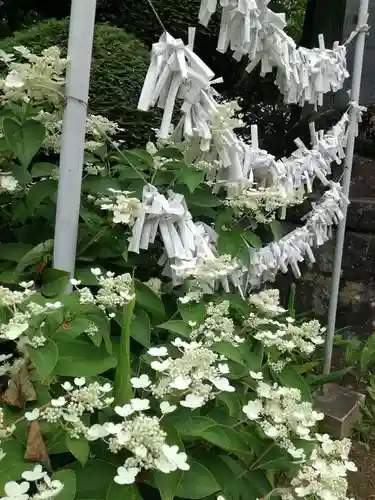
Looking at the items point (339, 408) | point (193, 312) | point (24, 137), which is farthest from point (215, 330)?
point (339, 408)

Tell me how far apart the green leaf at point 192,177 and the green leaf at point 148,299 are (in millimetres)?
226

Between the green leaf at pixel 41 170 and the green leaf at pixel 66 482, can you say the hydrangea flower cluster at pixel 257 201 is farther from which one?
the green leaf at pixel 66 482

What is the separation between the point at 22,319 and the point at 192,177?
51 centimetres

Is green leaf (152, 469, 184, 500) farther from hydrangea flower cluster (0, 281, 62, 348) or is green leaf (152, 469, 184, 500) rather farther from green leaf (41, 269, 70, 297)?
green leaf (41, 269, 70, 297)

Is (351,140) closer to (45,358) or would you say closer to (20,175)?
(20,175)

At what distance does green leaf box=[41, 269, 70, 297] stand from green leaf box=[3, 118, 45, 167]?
0.22 meters

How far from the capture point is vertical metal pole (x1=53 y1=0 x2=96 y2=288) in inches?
46.6

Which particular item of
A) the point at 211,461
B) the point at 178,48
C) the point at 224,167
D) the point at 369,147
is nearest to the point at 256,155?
the point at 224,167

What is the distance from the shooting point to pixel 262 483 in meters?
1.11

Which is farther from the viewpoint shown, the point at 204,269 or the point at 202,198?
the point at 202,198

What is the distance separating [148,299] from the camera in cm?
122

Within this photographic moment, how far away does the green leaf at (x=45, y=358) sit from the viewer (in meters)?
0.88

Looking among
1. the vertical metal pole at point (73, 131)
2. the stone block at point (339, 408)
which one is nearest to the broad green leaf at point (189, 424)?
the vertical metal pole at point (73, 131)

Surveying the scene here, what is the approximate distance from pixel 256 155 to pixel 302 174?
0.34m
